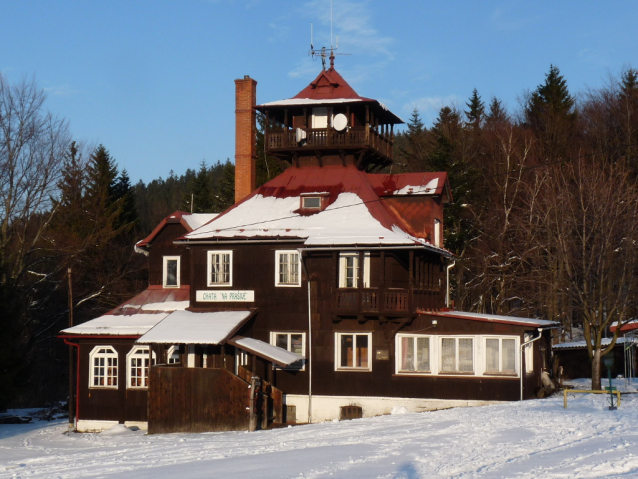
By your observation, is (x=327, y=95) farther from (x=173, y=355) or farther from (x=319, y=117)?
(x=173, y=355)

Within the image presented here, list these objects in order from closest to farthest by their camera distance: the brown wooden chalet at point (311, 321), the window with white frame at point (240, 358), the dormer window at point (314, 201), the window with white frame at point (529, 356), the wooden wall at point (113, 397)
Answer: the brown wooden chalet at point (311, 321), the window with white frame at point (529, 356), the window with white frame at point (240, 358), the wooden wall at point (113, 397), the dormer window at point (314, 201)

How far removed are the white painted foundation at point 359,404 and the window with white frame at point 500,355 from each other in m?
1.55

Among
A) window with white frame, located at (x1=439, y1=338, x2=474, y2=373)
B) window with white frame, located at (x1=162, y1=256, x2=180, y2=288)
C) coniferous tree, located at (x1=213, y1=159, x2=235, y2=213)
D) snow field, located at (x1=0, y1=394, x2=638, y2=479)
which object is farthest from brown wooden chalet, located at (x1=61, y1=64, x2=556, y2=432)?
coniferous tree, located at (x1=213, y1=159, x2=235, y2=213)

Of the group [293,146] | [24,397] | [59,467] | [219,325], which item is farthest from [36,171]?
[59,467]

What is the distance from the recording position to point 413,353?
26.8 m

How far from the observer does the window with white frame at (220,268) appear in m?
28.7

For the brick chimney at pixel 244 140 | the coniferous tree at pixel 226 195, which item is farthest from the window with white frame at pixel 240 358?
the coniferous tree at pixel 226 195

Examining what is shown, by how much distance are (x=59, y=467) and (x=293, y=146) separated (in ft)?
56.4

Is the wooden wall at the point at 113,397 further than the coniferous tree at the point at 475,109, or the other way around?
the coniferous tree at the point at 475,109

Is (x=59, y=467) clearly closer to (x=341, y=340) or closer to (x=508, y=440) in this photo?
(x=508, y=440)

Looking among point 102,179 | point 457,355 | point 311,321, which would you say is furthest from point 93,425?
point 102,179

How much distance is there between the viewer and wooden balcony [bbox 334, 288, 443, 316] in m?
26.0

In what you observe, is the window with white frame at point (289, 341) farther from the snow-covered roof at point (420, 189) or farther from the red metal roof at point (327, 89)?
the red metal roof at point (327, 89)

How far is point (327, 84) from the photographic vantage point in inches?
1286
